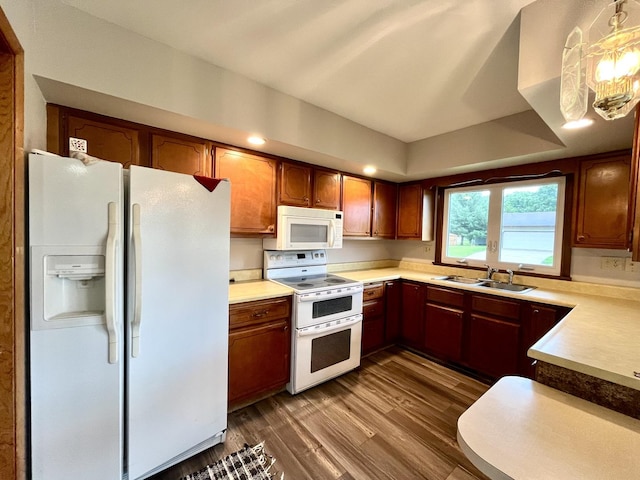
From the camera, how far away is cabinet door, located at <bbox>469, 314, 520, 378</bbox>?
2354mm

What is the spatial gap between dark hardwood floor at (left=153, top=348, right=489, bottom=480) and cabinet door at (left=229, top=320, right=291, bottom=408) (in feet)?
0.59

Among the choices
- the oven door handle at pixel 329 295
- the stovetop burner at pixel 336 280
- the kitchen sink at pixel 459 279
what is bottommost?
the oven door handle at pixel 329 295

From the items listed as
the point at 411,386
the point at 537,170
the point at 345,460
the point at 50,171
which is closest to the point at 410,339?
the point at 411,386

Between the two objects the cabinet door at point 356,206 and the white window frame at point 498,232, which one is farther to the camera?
the cabinet door at point 356,206

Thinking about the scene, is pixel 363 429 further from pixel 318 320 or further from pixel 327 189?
pixel 327 189

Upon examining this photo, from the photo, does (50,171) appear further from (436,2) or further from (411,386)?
(411,386)

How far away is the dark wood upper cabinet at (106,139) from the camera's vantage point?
5.29ft

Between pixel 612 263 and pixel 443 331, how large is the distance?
1.56 metres

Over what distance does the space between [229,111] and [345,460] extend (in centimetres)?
246

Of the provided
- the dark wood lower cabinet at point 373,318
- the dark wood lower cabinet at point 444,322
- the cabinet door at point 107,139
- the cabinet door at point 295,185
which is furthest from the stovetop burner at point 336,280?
the cabinet door at point 107,139

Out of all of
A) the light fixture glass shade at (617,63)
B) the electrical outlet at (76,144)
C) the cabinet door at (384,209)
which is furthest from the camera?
the cabinet door at (384,209)

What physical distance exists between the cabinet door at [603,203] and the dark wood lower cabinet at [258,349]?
8.87 feet

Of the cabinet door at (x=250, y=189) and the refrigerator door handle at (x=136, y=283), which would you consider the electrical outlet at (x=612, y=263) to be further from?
the refrigerator door handle at (x=136, y=283)

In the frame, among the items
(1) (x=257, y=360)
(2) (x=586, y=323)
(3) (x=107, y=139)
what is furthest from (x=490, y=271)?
(3) (x=107, y=139)
